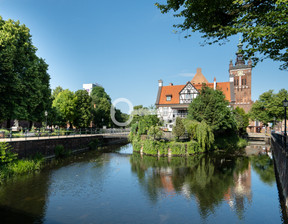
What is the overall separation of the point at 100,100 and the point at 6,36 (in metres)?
35.4

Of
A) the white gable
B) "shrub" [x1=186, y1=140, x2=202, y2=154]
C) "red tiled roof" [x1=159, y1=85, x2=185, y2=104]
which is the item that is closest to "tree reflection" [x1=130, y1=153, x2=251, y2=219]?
"shrub" [x1=186, y1=140, x2=202, y2=154]

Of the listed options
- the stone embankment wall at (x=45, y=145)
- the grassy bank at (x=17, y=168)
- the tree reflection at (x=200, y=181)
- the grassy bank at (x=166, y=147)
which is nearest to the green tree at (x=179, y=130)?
the grassy bank at (x=166, y=147)

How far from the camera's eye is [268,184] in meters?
16.1

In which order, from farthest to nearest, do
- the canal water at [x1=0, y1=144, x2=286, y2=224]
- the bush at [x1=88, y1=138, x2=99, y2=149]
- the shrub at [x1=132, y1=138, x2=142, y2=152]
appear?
the bush at [x1=88, y1=138, x2=99, y2=149] → the shrub at [x1=132, y1=138, x2=142, y2=152] → the canal water at [x1=0, y1=144, x2=286, y2=224]

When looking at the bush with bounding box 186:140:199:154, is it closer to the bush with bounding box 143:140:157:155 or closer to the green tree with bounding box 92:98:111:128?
the bush with bounding box 143:140:157:155

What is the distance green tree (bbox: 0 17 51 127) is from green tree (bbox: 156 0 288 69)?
19789mm

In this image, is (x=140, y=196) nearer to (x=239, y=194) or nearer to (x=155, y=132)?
(x=239, y=194)

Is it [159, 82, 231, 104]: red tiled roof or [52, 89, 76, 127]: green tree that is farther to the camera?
[159, 82, 231, 104]: red tiled roof

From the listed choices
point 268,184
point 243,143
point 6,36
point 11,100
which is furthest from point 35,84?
point 243,143

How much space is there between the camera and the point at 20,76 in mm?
25219

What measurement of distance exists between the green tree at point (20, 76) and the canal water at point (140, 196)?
9974mm

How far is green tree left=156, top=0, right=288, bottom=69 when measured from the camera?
765 centimetres

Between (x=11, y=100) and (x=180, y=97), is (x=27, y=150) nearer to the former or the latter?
(x=11, y=100)

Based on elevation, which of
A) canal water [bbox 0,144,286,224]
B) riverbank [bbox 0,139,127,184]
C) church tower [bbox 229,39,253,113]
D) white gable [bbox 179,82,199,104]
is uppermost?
church tower [bbox 229,39,253,113]
